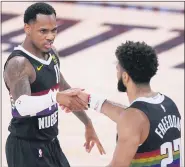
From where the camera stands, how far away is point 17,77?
4.05 m

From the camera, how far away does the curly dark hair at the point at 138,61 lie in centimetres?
346

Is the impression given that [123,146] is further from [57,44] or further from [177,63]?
[57,44]

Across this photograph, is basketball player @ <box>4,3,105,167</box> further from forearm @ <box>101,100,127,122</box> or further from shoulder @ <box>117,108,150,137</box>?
shoulder @ <box>117,108,150,137</box>

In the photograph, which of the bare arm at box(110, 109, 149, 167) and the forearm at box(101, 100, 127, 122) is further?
the forearm at box(101, 100, 127, 122)

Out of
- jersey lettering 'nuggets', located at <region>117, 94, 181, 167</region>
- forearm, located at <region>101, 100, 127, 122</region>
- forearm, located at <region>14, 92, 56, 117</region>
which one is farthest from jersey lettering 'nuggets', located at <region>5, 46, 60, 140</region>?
jersey lettering 'nuggets', located at <region>117, 94, 181, 167</region>

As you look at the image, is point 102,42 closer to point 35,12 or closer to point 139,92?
point 35,12

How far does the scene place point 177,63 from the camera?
927 cm

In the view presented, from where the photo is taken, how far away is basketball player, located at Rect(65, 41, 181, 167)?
3.29 metres

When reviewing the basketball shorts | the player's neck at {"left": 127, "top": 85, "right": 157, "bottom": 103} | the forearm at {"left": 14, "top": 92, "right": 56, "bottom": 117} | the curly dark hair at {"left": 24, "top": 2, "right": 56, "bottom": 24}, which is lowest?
the basketball shorts

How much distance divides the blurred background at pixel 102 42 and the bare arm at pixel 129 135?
3.10 metres

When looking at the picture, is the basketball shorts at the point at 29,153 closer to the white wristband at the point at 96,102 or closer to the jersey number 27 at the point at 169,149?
the white wristband at the point at 96,102

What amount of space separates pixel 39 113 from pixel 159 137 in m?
1.14

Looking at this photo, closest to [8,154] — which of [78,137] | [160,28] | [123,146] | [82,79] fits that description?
[123,146]

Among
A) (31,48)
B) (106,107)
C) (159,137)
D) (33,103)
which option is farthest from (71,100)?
(159,137)
